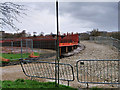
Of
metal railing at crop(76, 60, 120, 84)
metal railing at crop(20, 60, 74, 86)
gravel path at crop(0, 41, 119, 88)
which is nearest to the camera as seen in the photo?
metal railing at crop(76, 60, 120, 84)

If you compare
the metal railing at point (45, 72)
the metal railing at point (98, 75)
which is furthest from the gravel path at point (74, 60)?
the metal railing at point (98, 75)

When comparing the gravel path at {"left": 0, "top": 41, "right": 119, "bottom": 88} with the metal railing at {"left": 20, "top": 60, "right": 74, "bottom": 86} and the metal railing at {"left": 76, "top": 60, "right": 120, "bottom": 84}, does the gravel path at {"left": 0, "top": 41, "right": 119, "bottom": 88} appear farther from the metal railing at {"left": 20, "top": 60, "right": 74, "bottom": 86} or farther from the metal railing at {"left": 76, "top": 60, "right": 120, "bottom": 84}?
the metal railing at {"left": 76, "top": 60, "right": 120, "bottom": 84}

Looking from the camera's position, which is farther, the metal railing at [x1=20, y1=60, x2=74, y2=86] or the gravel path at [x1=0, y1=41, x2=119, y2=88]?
the gravel path at [x1=0, y1=41, x2=119, y2=88]

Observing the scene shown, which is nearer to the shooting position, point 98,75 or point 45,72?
point 45,72

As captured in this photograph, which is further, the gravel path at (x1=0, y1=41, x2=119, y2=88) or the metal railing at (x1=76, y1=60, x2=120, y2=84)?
the gravel path at (x1=0, y1=41, x2=119, y2=88)

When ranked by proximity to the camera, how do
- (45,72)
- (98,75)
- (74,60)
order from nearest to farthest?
(45,72), (98,75), (74,60)

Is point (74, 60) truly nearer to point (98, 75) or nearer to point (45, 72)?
point (98, 75)

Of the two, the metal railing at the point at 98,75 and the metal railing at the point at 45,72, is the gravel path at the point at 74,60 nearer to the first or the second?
the metal railing at the point at 45,72

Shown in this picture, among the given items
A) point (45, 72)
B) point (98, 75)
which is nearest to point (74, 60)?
point (98, 75)

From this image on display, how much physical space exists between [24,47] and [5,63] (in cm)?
331

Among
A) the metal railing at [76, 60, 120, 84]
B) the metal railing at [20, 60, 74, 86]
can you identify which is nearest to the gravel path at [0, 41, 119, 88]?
the metal railing at [20, 60, 74, 86]

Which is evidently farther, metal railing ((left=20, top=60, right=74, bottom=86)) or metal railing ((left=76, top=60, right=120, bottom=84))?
metal railing ((left=20, top=60, right=74, bottom=86))

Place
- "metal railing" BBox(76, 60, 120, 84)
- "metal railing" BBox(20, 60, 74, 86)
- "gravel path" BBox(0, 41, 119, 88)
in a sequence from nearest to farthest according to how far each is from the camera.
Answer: "metal railing" BBox(76, 60, 120, 84)
"metal railing" BBox(20, 60, 74, 86)
"gravel path" BBox(0, 41, 119, 88)

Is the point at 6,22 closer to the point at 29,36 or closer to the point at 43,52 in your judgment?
the point at 43,52
